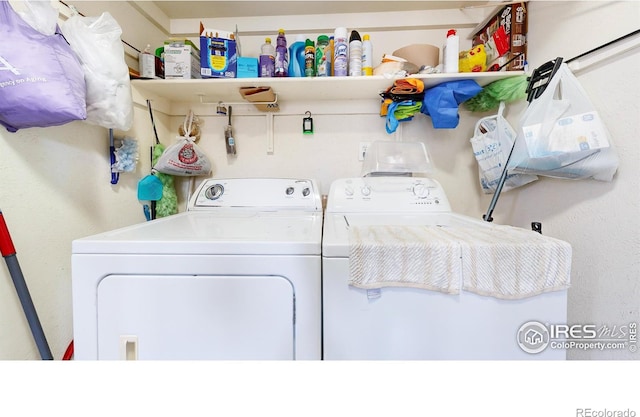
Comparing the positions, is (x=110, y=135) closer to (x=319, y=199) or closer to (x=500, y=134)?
(x=319, y=199)

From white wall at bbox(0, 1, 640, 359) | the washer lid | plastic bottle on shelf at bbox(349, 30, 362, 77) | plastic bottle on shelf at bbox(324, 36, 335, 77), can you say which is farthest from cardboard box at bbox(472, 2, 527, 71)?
the washer lid

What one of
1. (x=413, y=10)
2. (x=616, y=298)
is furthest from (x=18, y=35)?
(x=616, y=298)

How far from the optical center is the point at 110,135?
4.04ft

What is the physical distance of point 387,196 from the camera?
1.33 metres

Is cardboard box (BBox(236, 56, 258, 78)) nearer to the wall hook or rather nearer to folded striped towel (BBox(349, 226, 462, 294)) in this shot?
the wall hook

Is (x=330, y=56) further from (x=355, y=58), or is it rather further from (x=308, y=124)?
(x=308, y=124)

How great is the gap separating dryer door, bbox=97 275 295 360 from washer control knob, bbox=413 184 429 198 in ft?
3.12

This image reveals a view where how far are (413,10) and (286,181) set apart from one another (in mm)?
1442

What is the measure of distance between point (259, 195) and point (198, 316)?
2.68 feet

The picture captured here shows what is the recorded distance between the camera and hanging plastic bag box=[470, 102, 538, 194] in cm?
128

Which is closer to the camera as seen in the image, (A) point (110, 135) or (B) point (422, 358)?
(B) point (422, 358)

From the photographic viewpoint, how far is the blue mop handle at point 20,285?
0.77 metres

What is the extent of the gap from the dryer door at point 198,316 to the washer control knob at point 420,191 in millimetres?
951

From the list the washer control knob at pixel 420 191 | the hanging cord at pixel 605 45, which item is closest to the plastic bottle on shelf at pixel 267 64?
the washer control knob at pixel 420 191
